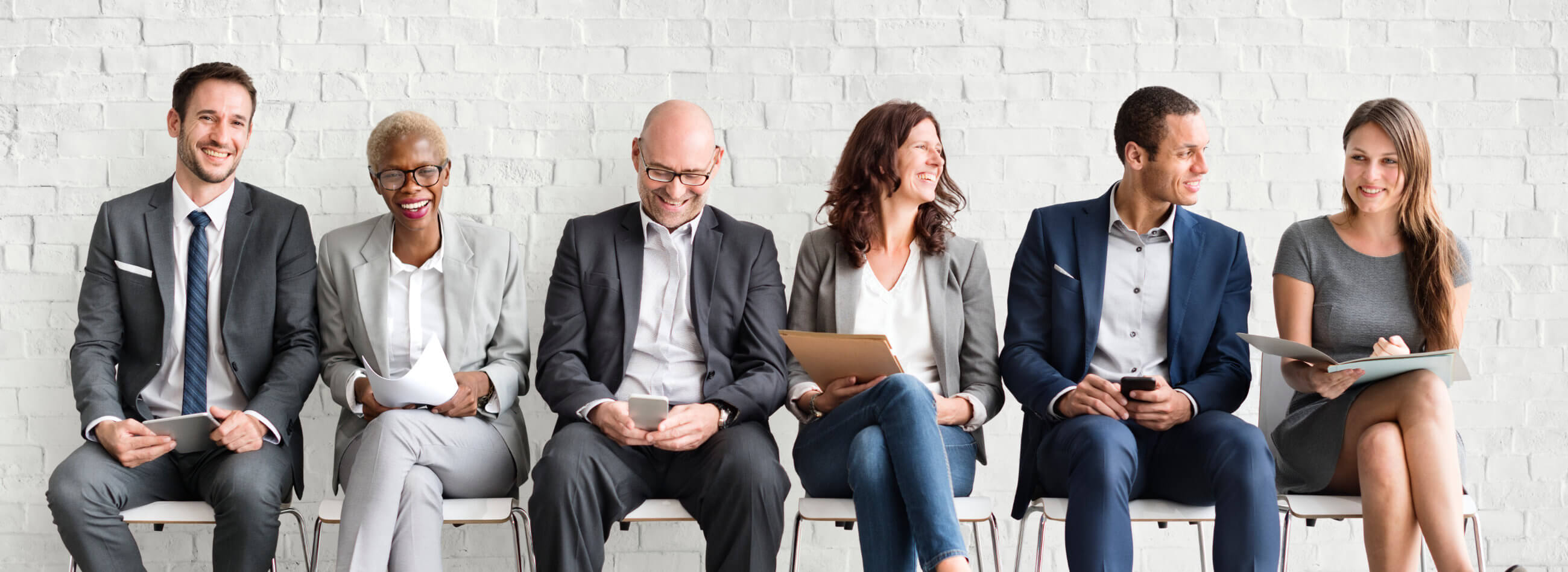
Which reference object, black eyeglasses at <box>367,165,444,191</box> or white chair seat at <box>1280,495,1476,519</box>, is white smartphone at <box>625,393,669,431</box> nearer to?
black eyeglasses at <box>367,165,444,191</box>

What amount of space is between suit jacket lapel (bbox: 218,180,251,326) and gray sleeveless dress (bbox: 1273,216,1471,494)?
2.49m

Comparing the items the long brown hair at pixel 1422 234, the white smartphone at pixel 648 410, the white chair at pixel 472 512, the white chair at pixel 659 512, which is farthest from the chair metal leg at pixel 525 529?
the long brown hair at pixel 1422 234

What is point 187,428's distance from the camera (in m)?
2.41

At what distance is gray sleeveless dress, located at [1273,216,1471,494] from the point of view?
2600 mm

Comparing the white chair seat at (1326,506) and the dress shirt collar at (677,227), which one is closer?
the white chair seat at (1326,506)

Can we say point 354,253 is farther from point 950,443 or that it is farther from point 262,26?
point 950,443

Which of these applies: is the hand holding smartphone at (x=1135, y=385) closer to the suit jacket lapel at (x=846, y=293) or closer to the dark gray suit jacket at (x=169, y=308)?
the suit jacket lapel at (x=846, y=293)

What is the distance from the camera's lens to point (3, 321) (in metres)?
3.08

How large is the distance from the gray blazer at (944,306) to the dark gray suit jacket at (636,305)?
77mm

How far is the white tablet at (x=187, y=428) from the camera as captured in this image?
2.39 meters

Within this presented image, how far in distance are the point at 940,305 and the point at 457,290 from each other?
3.83 feet

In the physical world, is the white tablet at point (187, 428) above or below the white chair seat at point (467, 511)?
above

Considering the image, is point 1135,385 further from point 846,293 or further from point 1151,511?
point 846,293

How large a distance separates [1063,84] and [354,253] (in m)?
1.94
